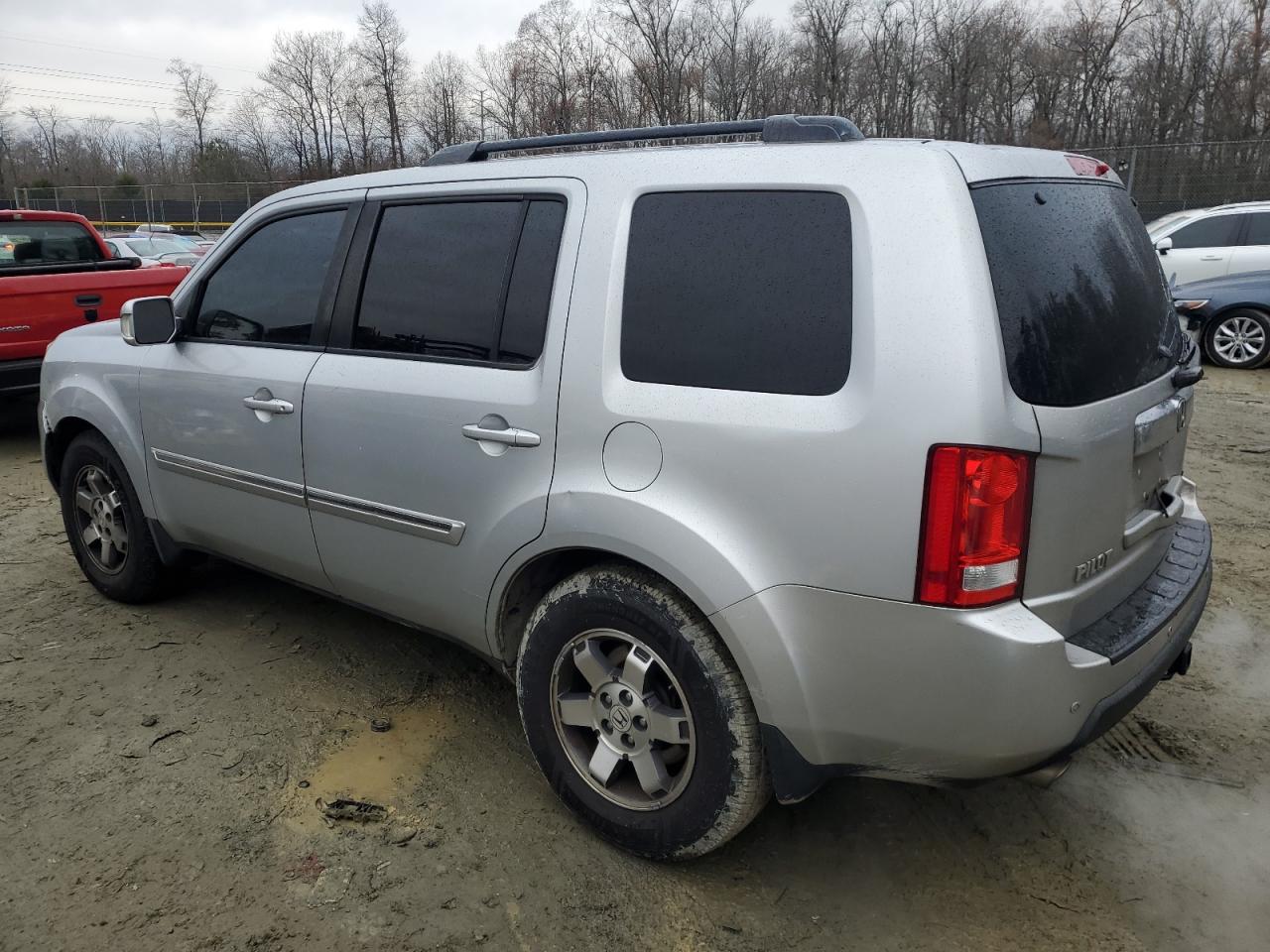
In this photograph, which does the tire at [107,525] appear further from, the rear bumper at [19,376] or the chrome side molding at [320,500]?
the rear bumper at [19,376]

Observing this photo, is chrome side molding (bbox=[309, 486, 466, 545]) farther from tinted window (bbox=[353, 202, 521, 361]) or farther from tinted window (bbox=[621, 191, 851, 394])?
tinted window (bbox=[621, 191, 851, 394])

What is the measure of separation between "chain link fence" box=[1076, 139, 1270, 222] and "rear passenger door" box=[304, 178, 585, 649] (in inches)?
738

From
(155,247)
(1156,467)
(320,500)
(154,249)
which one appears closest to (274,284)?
(320,500)

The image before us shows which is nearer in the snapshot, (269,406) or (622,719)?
(622,719)

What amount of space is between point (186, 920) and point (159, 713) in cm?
121

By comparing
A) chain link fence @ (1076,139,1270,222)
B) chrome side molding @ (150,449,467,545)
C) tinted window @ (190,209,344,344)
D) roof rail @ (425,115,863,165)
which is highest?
chain link fence @ (1076,139,1270,222)

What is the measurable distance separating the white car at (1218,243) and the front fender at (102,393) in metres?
11.3

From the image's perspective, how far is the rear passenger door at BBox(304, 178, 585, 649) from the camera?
268 centimetres

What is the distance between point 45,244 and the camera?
346 inches

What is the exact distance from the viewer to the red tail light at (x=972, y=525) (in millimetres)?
1982

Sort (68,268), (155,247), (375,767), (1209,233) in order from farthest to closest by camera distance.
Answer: (155,247), (1209,233), (68,268), (375,767)

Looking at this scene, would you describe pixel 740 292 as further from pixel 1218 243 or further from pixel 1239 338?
pixel 1218 243

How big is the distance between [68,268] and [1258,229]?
43.0ft

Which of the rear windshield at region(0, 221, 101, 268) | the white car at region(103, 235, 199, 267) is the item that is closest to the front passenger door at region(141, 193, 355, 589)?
the rear windshield at region(0, 221, 101, 268)
